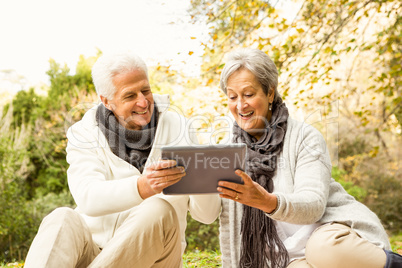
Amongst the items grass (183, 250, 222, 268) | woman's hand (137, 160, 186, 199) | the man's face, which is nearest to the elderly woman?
woman's hand (137, 160, 186, 199)

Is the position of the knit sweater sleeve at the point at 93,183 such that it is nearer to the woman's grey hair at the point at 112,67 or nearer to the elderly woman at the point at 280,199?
the woman's grey hair at the point at 112,67

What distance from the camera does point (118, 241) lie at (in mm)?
1853

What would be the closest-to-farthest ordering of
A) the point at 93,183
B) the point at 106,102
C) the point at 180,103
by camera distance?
the point at 93,183
the point at 106,102
the point at 180,103

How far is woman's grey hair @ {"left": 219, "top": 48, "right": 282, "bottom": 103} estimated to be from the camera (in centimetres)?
235

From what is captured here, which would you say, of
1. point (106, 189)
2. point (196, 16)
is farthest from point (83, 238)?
point (196, 16)

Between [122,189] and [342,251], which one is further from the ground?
[122,189]

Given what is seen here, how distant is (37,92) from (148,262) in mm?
11946

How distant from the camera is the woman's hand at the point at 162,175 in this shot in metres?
1.86

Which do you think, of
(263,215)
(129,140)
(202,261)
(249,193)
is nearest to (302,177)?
(263,215)

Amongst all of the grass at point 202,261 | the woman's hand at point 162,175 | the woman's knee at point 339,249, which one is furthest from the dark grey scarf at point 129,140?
the grass at point 202,261

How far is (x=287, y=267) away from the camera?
216 centimetres

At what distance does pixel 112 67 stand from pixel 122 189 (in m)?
0.77

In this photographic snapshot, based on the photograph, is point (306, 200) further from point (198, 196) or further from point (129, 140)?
point (129, 140)

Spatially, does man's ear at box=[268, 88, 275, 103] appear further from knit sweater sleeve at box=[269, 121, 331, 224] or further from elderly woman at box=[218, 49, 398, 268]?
knit sweater sleeve at box=[269, 121, 331, 224]
